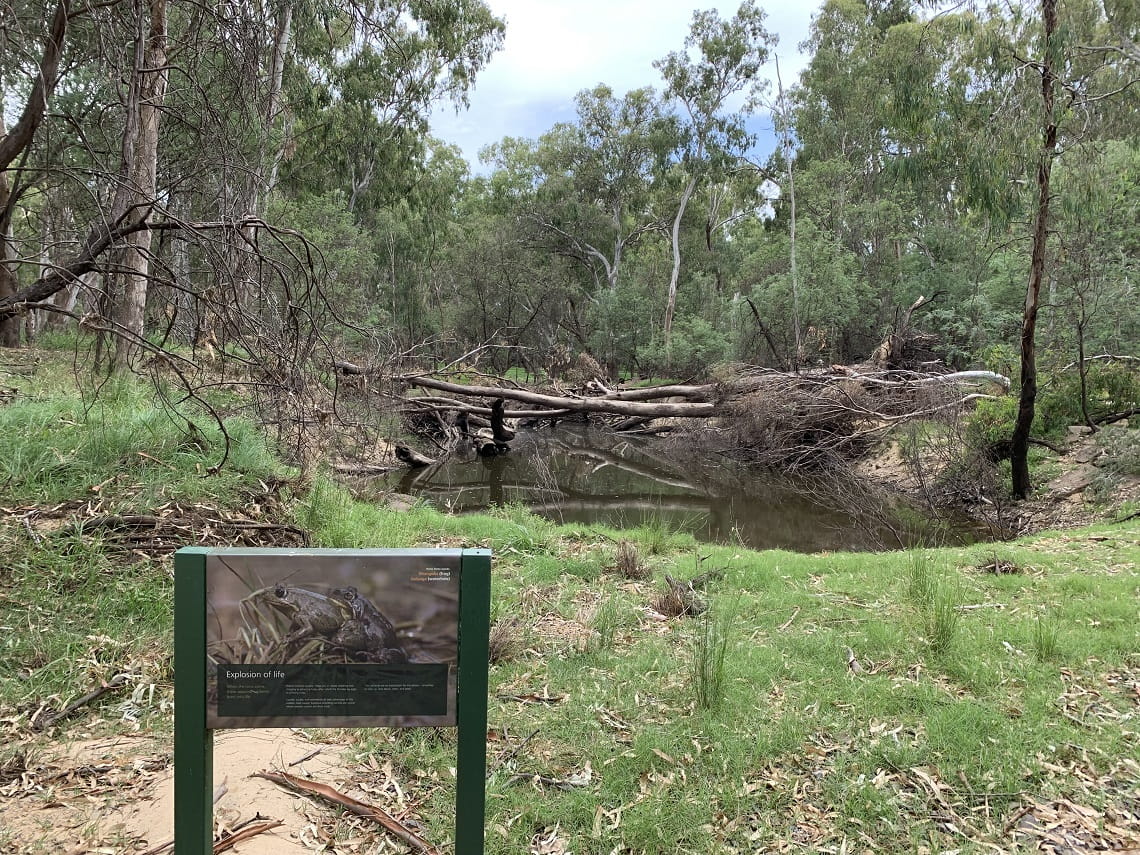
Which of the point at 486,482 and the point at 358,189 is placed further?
the point at 358,189

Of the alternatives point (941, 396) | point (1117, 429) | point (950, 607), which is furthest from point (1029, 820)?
point (941, 396)

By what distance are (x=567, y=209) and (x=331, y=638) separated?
33158mm

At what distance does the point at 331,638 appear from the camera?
6.34 ft

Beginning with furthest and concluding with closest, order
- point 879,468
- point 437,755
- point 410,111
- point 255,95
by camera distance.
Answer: point 410,111
point 879,468
point 255,95
point 437,755

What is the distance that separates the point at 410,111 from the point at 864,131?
1840 centimetres

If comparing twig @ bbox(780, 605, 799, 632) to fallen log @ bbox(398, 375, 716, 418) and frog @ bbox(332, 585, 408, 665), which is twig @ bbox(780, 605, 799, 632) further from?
fallen log @ bbox(398, 375, 716, 418)

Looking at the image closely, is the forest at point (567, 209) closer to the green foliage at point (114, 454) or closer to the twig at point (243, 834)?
the green foliage at point (114, 454)

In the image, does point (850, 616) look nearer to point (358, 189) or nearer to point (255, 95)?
point (255, 95)

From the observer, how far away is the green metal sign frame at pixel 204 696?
1.90 metres

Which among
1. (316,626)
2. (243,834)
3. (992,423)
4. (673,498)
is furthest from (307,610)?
(992,423)

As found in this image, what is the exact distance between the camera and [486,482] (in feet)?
45.8

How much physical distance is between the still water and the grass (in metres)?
3.62

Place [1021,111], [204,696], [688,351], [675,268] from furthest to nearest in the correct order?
[675,268] < [688,351] < [1021,111] < [204,696]

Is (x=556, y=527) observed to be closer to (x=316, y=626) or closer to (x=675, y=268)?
(x=316, y=626)
